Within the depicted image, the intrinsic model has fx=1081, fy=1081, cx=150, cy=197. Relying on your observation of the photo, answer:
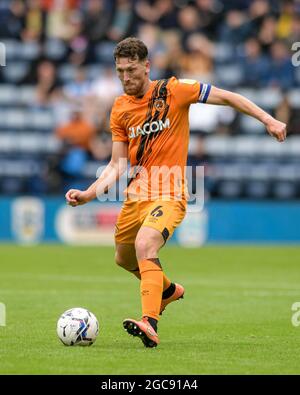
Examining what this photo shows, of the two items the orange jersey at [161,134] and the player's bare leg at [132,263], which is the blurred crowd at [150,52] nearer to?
the player's bare leg at [132,263]

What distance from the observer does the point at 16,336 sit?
8.63 meters

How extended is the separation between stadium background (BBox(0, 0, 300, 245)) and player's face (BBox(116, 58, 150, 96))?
38.8ft

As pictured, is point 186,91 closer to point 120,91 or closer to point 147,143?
point 147,143

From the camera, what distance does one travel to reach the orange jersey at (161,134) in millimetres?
8648

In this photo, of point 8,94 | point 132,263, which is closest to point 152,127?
point 132,263

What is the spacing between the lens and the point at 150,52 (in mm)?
23422

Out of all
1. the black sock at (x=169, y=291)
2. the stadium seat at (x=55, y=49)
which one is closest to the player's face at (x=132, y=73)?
the black sock at (x=169, y=291)

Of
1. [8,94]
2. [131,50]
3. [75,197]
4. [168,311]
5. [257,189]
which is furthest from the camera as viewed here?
[8,94]

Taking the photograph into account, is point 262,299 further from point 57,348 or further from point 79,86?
point 79,86

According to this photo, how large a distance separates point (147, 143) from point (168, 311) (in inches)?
109

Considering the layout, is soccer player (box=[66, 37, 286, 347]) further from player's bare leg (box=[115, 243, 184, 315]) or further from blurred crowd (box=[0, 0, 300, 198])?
blurred crowd (box=[0, 0, 300, 198])

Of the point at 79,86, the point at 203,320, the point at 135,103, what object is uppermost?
the point at 79,86
